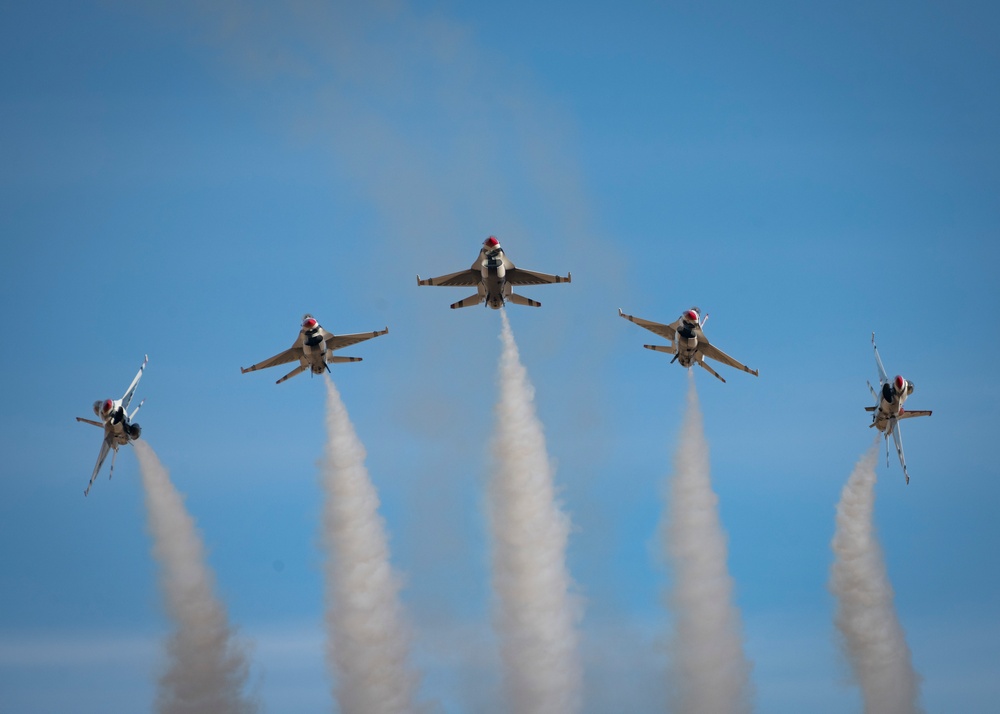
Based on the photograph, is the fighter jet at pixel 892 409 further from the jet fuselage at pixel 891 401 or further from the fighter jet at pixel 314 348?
the fighter jet at pixel 314 348

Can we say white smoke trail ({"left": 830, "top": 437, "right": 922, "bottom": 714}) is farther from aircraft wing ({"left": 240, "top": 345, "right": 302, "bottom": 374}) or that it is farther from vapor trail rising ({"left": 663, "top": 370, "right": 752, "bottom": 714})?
aircraft wing ({"left": 240, "top": 345, "right": 302, "bottom": 374})

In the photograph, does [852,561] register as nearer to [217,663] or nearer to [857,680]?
[857,680]

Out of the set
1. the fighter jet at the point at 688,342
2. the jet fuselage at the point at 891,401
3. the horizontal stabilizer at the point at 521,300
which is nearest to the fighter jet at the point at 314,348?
the horizontal stabilizer at the point at 521,300

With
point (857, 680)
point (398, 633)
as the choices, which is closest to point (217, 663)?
point (398, 633)

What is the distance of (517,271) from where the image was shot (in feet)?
299

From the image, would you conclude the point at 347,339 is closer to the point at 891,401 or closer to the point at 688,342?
the point at 688,342

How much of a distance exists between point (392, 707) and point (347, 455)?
17.4m

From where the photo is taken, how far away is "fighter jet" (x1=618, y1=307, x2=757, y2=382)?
295ft

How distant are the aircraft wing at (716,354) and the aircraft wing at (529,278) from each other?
9.70m

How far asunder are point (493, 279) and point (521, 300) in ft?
10.6

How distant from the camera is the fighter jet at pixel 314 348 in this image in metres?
90.7

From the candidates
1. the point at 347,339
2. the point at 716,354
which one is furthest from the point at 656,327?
the point at 347,339

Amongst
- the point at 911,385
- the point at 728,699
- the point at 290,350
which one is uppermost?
the point at 290,350

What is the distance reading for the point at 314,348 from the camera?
9094cm
